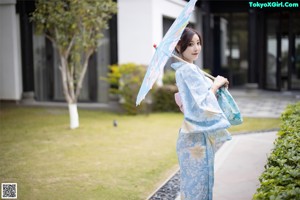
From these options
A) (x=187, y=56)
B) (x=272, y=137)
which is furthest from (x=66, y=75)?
(x=187, y=56)

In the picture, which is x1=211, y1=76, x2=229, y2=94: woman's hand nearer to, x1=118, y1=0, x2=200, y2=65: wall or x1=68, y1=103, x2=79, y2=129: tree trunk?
x1=68, y1=103, x2=79, y2=129: tree trunk

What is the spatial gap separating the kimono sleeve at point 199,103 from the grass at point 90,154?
1.79 metres

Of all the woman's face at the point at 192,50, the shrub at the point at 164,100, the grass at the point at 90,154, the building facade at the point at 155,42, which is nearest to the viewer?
the woman's face at the point at 192,50

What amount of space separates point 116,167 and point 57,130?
10.6 ft

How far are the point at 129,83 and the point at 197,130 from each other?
7.76 m

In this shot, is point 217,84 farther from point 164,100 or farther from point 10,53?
point 10,53

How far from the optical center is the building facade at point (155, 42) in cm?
1141

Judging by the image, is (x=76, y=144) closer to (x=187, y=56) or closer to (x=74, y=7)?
(x=74, y=7)

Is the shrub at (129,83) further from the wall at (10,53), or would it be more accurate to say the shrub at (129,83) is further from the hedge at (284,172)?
the hedge at (284,172)

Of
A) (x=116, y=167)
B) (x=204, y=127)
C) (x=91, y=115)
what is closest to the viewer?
(x=204, y=127)

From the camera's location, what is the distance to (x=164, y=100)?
11.3 metres

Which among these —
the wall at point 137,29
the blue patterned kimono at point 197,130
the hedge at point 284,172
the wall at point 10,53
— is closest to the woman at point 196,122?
the blue patterned kimono at point 197,130

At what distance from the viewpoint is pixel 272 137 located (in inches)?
298

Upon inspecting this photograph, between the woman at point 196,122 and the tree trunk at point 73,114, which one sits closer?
the woman at point 196,122
